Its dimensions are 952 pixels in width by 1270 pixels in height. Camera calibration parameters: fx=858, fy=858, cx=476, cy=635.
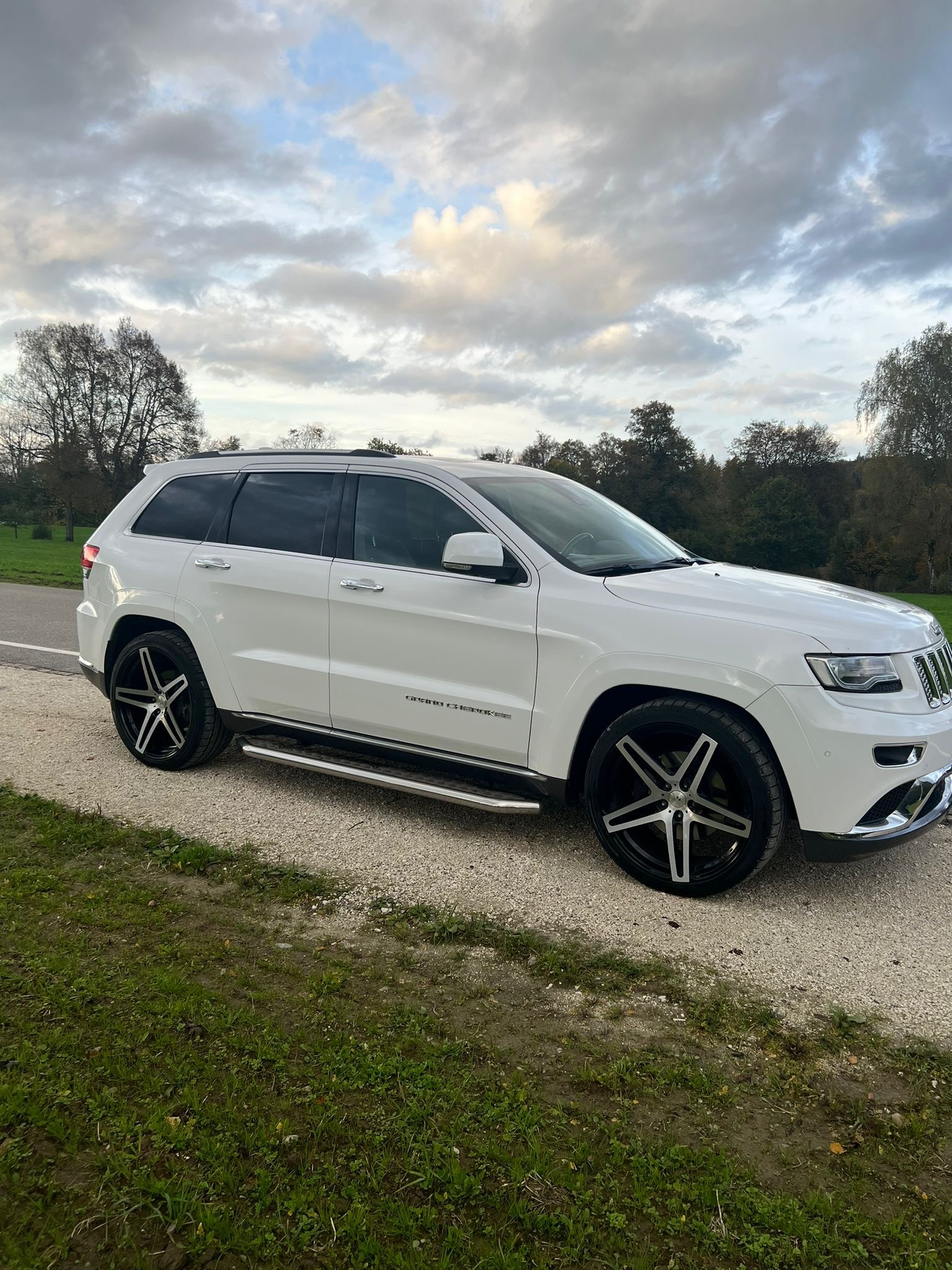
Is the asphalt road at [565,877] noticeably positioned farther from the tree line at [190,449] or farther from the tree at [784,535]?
the tree at [784,535]

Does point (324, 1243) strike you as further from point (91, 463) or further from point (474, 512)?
point (91, 463)

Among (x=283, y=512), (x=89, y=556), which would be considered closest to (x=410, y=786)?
(x=283, y=512)

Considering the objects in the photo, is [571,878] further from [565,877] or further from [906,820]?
[906,820]

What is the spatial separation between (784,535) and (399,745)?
2279 inches

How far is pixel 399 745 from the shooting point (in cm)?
448

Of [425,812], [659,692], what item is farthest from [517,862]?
[659,692]

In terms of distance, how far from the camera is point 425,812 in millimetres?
4809

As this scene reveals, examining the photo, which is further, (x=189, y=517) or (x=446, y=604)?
(x=189, y=517)

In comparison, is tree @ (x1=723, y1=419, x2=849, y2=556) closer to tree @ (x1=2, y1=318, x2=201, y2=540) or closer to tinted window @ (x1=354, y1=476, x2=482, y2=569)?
tree @ (x1=2, y1=318, x2=201, y2=540)

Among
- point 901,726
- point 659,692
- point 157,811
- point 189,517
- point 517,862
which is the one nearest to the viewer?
point 901,726

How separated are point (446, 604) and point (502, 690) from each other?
515 millimetres

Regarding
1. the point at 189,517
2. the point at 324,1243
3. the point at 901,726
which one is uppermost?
the point at 189,517

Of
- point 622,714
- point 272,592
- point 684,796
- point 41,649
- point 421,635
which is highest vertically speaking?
point 272,592

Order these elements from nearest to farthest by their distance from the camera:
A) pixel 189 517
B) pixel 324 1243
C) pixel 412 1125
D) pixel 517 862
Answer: pixel 324 1243, pixel 412 1125, pixel 517 862, pixel 189 517
